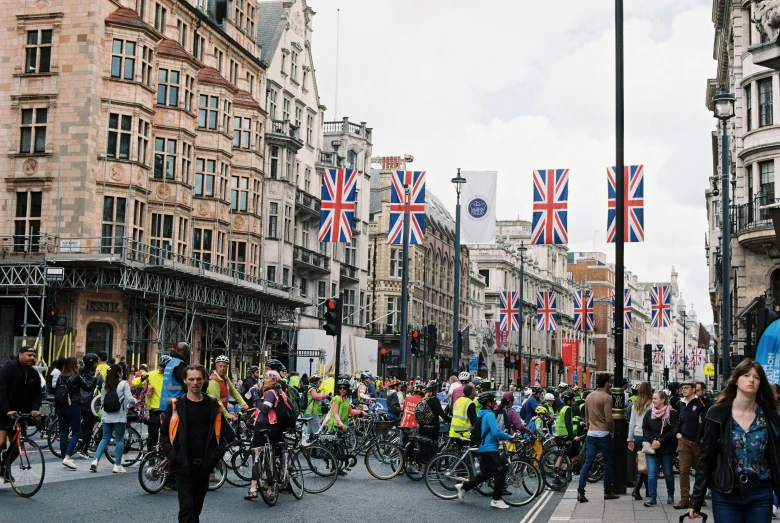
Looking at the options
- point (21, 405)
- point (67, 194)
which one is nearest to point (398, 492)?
point (21, 405)

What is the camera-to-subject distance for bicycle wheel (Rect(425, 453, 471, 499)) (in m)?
16.5

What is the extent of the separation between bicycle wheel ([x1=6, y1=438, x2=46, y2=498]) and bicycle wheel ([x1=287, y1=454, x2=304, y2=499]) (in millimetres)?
3626

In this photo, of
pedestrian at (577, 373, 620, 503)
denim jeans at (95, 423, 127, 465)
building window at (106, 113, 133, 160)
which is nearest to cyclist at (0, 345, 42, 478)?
denim jeans at (95, 423, 127, 465)

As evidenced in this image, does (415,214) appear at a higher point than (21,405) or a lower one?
higher

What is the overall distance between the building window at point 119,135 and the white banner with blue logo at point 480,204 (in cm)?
1283

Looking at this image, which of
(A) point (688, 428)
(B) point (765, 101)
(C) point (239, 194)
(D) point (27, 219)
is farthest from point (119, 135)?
(A) point (688, 428)

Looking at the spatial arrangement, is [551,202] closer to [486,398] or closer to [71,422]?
[486,398]

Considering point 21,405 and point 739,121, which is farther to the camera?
point 739,121

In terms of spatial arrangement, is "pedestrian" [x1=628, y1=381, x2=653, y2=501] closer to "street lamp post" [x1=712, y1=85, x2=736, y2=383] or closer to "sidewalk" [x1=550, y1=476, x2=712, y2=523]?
"sidewalk" [x1=550, y1=476, x2=712, y2=523]

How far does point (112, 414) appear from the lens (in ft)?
56.1

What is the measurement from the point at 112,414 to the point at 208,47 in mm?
30446

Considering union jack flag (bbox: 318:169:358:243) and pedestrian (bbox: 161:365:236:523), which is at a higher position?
union jack flag (bbox: 318:169:358:243)

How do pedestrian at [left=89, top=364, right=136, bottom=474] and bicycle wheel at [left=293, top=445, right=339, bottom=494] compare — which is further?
pedestrian at [left=89, top=364, right=136, bottom=474]

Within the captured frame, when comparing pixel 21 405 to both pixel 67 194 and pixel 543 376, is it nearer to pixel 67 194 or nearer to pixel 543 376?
pixel 67 194
